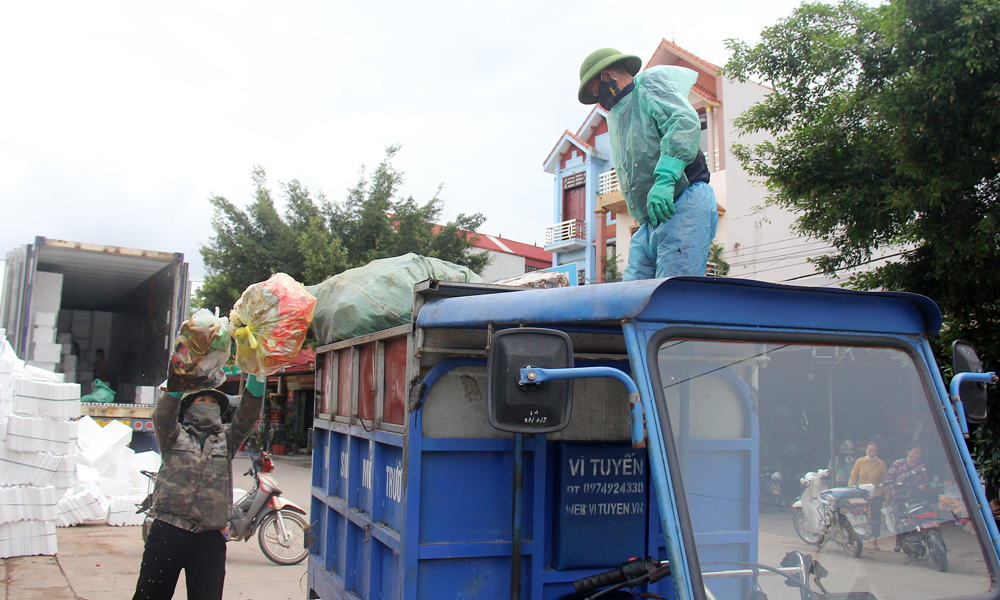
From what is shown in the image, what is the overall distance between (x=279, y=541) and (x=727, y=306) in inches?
275

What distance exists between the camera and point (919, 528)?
6.78 ft

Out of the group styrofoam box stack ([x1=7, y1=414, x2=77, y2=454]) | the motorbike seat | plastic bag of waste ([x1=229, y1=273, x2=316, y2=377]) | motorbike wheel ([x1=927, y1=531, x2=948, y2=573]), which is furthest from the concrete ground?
motorbike wheel ([x1=927, y1=531, x2=948, y2=573])

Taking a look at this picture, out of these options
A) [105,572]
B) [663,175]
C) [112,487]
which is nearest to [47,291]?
[112,487]

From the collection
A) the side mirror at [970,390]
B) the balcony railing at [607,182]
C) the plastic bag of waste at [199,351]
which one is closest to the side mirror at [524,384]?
the side mirror at [970,390]

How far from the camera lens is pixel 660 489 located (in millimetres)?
1773

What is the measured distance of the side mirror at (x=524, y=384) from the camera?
1814 mm

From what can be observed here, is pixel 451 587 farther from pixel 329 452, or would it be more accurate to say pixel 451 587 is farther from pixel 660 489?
pixel 329 452

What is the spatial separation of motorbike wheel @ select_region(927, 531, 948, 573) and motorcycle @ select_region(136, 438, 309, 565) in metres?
6.59

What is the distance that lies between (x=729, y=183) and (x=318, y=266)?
399 inches

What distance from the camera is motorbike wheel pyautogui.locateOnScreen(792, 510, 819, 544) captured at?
1985 millimetres

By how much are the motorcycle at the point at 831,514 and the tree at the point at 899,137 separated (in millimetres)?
6302

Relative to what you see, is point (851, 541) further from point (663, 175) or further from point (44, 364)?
point (44, 364)

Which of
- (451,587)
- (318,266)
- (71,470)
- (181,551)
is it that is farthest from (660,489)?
(318,266)

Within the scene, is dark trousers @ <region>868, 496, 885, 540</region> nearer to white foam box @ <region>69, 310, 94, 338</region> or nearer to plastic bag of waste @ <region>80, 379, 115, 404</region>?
plastic bag of waste @ <region>80, 379, 115, 404</region>
